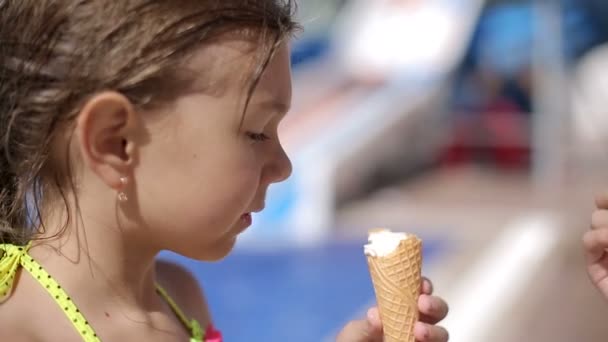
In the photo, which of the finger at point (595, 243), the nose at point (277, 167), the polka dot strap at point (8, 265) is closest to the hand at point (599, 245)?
the finger at point (595, 243)

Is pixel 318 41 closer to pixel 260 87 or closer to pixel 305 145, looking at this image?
pixel 305 145

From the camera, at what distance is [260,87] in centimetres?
145

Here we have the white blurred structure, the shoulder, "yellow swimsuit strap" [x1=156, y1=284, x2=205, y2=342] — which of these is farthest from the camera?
the white blurred structure

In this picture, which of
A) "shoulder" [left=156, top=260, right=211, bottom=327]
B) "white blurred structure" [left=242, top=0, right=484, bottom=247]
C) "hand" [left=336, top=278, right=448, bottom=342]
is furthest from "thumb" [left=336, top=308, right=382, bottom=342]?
"white blurred structure" [left=242, top=0, right=484, bottom=247]

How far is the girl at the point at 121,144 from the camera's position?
4.55 ft

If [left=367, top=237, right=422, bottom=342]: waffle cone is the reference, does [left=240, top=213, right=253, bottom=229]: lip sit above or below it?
above

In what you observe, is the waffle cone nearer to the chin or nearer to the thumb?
the thumb

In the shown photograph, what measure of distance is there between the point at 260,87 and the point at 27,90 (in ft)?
1.19

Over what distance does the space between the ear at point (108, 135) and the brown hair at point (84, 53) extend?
2 centimetres

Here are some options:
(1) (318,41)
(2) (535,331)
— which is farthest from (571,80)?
(2) (535,331)

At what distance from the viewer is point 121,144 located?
1422 mm

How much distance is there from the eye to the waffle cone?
27 cm

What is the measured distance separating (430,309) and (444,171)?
30.2 feet

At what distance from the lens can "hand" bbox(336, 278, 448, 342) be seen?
148 cm
